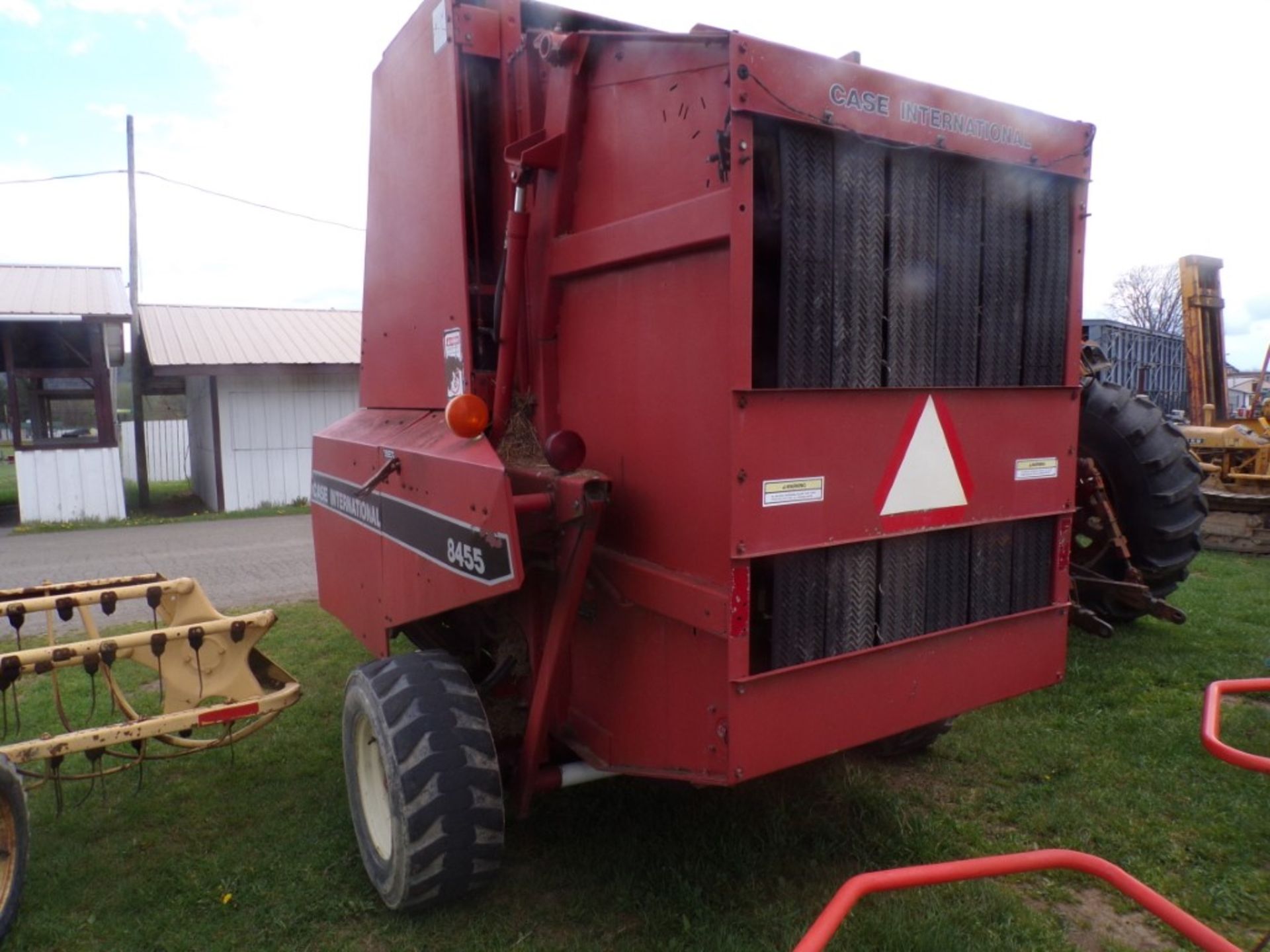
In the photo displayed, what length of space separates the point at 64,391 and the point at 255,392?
268 cm

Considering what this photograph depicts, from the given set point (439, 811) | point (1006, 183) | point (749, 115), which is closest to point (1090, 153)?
point (1006, 183)

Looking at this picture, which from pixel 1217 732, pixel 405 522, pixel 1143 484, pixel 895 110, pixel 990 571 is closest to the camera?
pixel 1217 732

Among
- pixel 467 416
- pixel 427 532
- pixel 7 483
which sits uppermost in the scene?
pixel 467 416

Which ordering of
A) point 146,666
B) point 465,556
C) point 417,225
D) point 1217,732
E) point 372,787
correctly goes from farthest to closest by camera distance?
point 146,666 < point 417,225 < point 372,787 < point 465,556 < point 1217,732

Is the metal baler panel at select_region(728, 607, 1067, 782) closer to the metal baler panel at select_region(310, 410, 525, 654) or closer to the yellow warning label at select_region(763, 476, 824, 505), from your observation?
the yellow warning label at select_region(763, 476, 824, 505)

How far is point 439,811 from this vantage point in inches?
111

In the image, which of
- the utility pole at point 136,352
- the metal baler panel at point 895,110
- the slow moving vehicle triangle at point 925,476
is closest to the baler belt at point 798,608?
the slow moving vehicle triangle at point 925,476

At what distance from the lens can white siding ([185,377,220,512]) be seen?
15.4 m

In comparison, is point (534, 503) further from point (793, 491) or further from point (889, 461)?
point (889, 461)

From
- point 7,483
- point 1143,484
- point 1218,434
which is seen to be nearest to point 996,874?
point 1143,484

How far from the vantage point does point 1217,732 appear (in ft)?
8.04

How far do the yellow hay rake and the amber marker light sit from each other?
1.50 m

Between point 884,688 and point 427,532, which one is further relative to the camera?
point 427,532

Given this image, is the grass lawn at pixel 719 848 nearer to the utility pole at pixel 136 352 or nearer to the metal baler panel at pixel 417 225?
the metal baler panel at pixel 417 225
